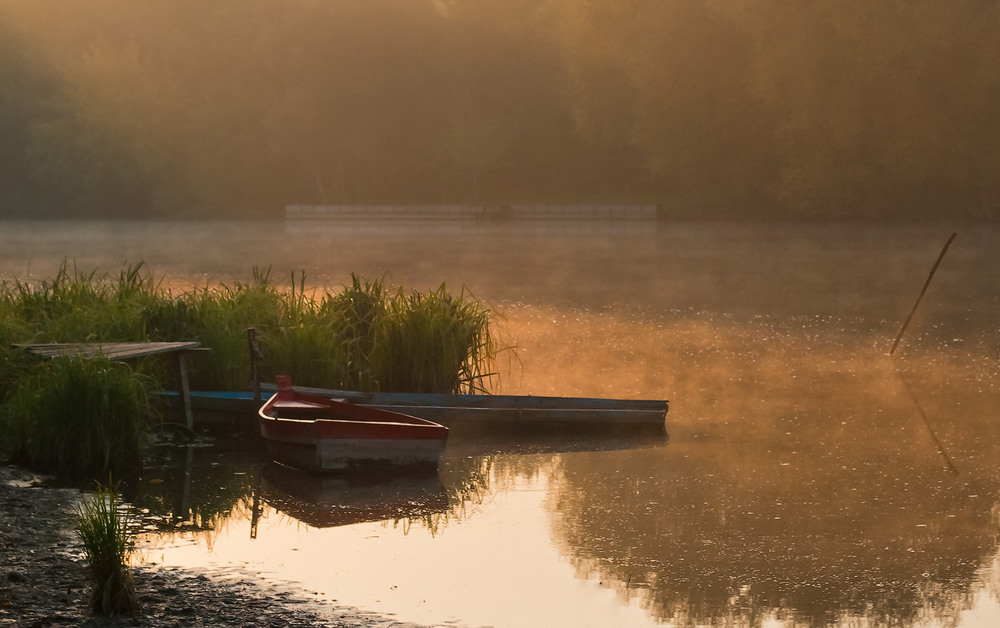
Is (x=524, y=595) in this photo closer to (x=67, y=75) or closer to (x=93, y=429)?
(x=93, y=429)

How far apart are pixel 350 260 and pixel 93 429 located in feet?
94.5

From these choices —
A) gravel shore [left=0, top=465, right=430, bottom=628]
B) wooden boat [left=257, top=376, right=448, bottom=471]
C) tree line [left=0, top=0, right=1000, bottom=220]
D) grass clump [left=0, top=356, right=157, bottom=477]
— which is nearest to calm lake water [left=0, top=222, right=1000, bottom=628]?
wooden boat [left=257, top=376, right=448, bottom=471]

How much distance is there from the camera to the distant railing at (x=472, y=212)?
60938mm

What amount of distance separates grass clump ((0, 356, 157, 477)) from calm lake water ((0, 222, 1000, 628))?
1.34 feet

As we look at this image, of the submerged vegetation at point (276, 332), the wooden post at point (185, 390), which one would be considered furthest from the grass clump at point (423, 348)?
the wooden post at point (185, 390)

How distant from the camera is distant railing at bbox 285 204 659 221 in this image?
60.9m

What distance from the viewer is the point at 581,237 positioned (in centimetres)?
5334

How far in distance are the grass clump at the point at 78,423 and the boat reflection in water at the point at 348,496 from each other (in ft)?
3.87

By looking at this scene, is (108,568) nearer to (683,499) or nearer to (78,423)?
(78,423)

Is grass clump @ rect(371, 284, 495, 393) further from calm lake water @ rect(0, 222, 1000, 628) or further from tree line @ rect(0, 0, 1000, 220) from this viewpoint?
tree line @ rect(0, 0, 1000, 220)

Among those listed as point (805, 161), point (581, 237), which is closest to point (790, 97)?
point (805, 161)

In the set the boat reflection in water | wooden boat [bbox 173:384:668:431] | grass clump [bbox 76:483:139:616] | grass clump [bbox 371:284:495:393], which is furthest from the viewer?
grass clump [bbox 371:284:495:393]

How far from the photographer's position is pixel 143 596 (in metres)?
7.56

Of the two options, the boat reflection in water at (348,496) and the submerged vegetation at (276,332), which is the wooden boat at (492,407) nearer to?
the submerged vegetation at (276,332)
